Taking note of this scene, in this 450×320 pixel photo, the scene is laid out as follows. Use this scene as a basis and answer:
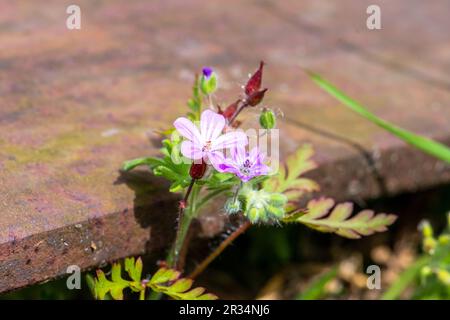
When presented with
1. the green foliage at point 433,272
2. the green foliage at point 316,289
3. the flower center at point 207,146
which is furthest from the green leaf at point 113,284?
the green foliage at point 433,272

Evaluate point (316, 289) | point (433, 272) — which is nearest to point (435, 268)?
point (433, 272)

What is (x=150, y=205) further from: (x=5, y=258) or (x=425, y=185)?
(x=425, y=185)

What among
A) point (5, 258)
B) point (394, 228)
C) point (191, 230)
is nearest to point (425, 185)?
point (394, 228)

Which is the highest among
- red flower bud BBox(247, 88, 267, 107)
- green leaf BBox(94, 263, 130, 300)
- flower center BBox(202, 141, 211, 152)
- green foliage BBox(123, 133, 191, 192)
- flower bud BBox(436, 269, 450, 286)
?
red flower bud BBox(247, 88, 267, 107)

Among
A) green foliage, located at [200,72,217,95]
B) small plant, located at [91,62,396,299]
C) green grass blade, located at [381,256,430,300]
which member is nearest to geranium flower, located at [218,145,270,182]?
small plant, located at [91,62,396,299]

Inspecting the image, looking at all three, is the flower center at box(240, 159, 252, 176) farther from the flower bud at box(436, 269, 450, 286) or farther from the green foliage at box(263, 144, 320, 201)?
the flower bud at box(436, 269, 450, 286)

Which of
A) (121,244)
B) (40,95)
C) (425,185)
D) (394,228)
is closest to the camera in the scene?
(121,244)

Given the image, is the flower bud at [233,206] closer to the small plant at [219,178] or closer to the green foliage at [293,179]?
the small plant at [219,178]
